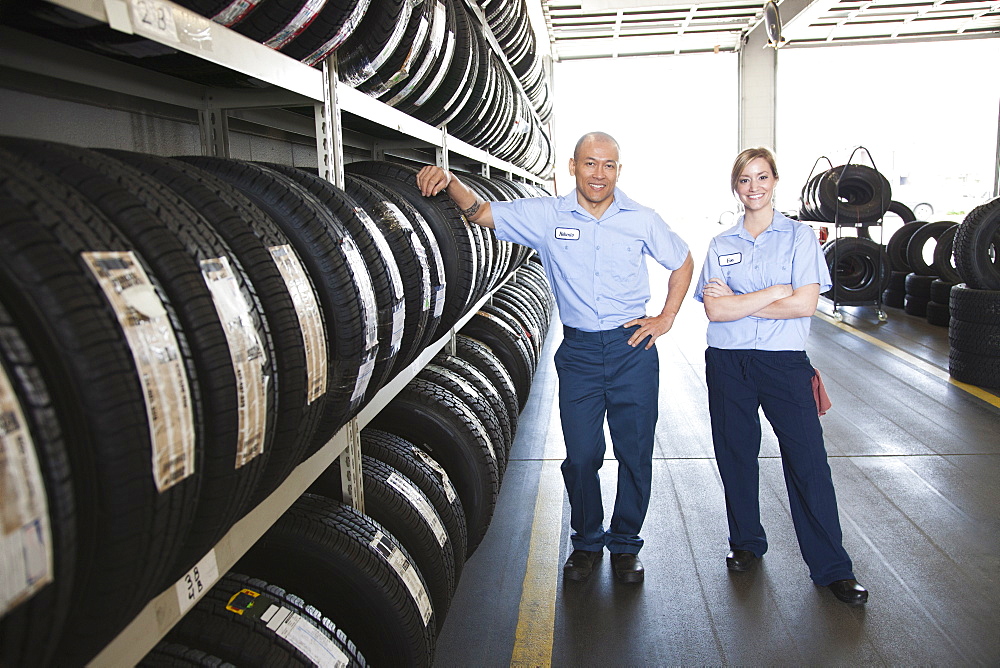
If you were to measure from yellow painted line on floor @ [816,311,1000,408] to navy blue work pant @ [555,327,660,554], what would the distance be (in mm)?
3910

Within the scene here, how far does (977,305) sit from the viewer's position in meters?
6.13

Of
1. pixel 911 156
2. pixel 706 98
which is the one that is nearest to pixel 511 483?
pixel 706 98

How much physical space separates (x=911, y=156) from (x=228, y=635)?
23.2 metres

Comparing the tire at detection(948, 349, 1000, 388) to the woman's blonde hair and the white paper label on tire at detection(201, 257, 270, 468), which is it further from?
the white paper label on tire at detection(201, 257, 270, 468)

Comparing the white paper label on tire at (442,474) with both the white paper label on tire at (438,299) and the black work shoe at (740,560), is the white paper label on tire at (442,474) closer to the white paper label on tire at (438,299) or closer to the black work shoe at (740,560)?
the white paper label on tire at (438,299)

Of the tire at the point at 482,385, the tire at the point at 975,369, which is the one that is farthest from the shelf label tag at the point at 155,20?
the tire at the point at 975,369

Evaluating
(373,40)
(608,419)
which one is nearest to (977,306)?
(608,419)

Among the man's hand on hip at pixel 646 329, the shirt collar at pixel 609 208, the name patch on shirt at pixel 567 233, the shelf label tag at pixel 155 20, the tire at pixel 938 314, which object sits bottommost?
the tire at pixel 938 314

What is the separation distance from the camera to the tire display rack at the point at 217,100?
3.95ft

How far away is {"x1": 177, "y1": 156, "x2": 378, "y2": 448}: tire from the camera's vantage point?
1.53 metres

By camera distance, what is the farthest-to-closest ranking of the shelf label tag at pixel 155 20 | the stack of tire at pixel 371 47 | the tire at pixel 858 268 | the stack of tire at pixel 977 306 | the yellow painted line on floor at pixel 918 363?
the tire at pixel 858 268, the stack of tire at pixel 977 306, the yellow painted line on floor at pixel 918 363, the stack of tire at pixel 371 47, the shelf label tag at pixel 155 20

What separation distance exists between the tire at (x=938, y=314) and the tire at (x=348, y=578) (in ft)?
29.9

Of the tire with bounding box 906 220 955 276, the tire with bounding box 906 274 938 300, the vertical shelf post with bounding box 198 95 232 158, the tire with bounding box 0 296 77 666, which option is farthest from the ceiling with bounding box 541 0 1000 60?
the tire with bounding box 0 296 77 666

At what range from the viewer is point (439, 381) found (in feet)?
11.0
